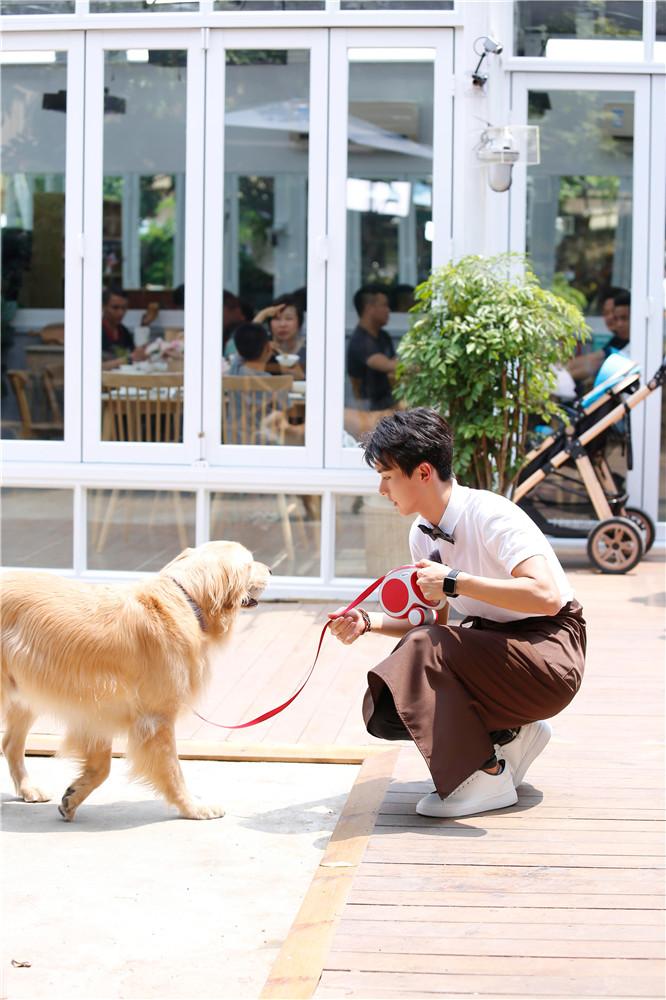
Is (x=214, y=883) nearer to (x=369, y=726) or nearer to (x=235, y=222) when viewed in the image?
(x=369, y=726)

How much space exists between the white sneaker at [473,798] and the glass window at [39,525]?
13.2ft

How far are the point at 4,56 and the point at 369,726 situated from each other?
5.20 m

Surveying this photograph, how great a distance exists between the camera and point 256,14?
684 centimetres

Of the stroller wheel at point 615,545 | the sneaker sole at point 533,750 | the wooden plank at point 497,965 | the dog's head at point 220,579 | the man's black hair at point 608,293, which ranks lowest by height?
the wooden plank at point 497,965

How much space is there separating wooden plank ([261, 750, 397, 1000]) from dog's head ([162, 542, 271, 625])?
2.20ft

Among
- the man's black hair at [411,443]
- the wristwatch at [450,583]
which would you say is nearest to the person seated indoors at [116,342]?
the man's black hair at [411,443]

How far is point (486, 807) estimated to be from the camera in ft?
11.7

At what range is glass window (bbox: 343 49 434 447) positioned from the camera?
22.4 ft

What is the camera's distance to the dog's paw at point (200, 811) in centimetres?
387

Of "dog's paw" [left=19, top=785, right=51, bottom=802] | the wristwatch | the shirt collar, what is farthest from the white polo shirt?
"dog's paw" [left=19, top=785, right=51, bottom=802]

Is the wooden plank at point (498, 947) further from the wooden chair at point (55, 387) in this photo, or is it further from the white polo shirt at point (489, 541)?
the wooden chair at point (55, 387)

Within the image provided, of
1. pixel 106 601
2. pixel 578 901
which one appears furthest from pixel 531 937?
pixel 106 601

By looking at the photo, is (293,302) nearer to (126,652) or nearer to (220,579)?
(220,579)

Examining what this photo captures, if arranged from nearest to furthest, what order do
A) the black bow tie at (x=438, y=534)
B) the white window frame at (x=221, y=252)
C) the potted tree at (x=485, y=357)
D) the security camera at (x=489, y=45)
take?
the black bow tie at (x=438, y=534) → the potted tree at (x=485, y=357) → the security camera at (x=489, y=45) → the white window frame at (x=221, y=252)
